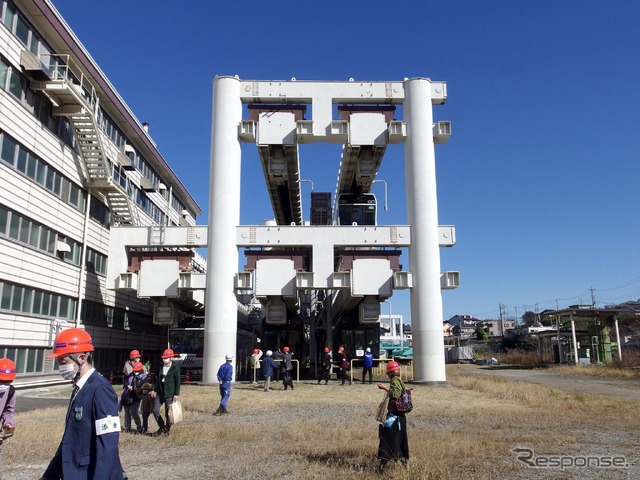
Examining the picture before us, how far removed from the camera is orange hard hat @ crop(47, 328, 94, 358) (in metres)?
4.00

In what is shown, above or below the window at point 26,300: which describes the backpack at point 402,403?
below

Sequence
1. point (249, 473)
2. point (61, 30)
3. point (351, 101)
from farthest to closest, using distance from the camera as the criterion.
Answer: point (351, 101) → point (61, 30) → point (249, 473)

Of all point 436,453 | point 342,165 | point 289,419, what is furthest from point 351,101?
point 436,453

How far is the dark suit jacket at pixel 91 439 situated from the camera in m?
3.74

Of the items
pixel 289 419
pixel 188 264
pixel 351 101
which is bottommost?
pixel 289 419

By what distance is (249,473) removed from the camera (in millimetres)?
7895

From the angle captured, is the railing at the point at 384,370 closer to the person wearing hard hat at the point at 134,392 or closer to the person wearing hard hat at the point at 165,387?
the person wearing hard hat at the point at 134,392

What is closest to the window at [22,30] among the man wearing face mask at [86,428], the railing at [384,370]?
the railing at [384,370]

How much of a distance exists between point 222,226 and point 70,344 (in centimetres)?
2213

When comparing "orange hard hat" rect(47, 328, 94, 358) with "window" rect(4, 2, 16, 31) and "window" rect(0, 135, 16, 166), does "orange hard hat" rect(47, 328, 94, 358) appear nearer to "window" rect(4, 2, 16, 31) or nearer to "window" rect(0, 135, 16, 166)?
"window" rect(0, 135, 16, 166)

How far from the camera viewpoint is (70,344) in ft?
13.2

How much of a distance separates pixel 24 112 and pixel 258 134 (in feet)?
33.9

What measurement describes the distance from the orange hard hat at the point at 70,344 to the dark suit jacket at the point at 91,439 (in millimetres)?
275

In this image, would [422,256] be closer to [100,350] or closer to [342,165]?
[342,165]
